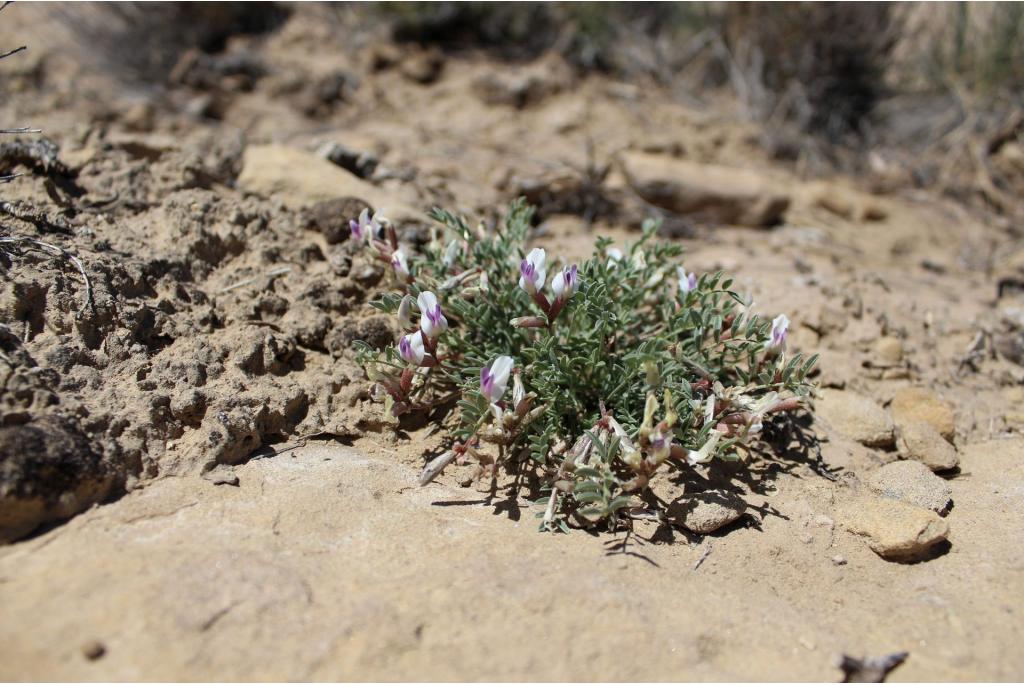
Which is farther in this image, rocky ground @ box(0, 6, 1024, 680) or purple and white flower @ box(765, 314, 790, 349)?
purple and white flower @ box(765, 314, 790, 349)

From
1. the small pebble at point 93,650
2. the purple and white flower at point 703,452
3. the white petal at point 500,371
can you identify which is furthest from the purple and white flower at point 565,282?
the small pebble at point 93,650

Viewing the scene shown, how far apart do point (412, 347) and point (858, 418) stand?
1642 millimetres

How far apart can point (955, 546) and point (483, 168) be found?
118 inches

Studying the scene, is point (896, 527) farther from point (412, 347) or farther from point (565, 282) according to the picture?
point (412, 347)

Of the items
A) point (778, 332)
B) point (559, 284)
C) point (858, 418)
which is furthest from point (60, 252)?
point (858, 418)

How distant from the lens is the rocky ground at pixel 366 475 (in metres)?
1.80

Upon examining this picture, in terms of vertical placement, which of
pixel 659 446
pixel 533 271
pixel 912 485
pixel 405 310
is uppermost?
pixel 533 271

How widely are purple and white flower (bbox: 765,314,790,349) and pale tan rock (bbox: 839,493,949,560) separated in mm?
558

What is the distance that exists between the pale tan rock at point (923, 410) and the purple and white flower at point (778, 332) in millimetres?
717

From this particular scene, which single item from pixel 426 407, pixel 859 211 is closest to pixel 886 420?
pixel 426 407

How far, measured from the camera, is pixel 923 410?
2996 mm

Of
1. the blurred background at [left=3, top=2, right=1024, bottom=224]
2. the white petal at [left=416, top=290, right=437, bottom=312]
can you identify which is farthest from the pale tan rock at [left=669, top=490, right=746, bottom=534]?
the blurred background at [left=3, top=2, right=1024, bottom=224]

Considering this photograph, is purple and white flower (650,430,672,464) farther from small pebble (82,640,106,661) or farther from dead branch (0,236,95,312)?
dead branch (0,236,95,312)

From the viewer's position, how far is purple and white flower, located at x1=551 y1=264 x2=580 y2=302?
7.98 feet
